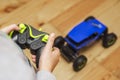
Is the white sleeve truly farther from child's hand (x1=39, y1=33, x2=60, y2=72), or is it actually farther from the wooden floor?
the wooden floor

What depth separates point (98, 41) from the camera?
131 cm

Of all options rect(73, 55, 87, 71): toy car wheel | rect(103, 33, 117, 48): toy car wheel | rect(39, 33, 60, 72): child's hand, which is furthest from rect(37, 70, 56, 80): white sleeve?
rect(103, 33, 117, 48): toy car wheel

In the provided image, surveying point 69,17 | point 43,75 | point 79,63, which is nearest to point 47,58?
point 43,75

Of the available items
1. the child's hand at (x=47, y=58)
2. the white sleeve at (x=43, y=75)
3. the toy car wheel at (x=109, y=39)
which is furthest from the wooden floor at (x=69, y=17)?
the white sleeve at (x=43, y=75)

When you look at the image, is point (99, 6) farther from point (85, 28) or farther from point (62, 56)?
point (62, 56)

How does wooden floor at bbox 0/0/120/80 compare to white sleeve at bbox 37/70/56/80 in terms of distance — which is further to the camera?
wooden floor at bbox 0/0/120/80

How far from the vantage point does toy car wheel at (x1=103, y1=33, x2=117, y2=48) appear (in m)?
1.23

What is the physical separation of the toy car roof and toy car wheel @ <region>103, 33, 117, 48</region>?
45 mm

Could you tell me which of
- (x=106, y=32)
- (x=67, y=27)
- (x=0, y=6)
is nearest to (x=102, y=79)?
(x=106, y=32)

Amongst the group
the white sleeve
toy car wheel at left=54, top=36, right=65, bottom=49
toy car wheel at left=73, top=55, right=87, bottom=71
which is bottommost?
toy car wheel at left=73, top=55, right=87, bottom=71

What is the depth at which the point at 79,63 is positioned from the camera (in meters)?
1.16

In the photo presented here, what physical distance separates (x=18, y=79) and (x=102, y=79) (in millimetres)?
710

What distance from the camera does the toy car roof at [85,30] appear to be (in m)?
1.19

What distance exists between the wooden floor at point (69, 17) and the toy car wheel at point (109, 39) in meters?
0.03
